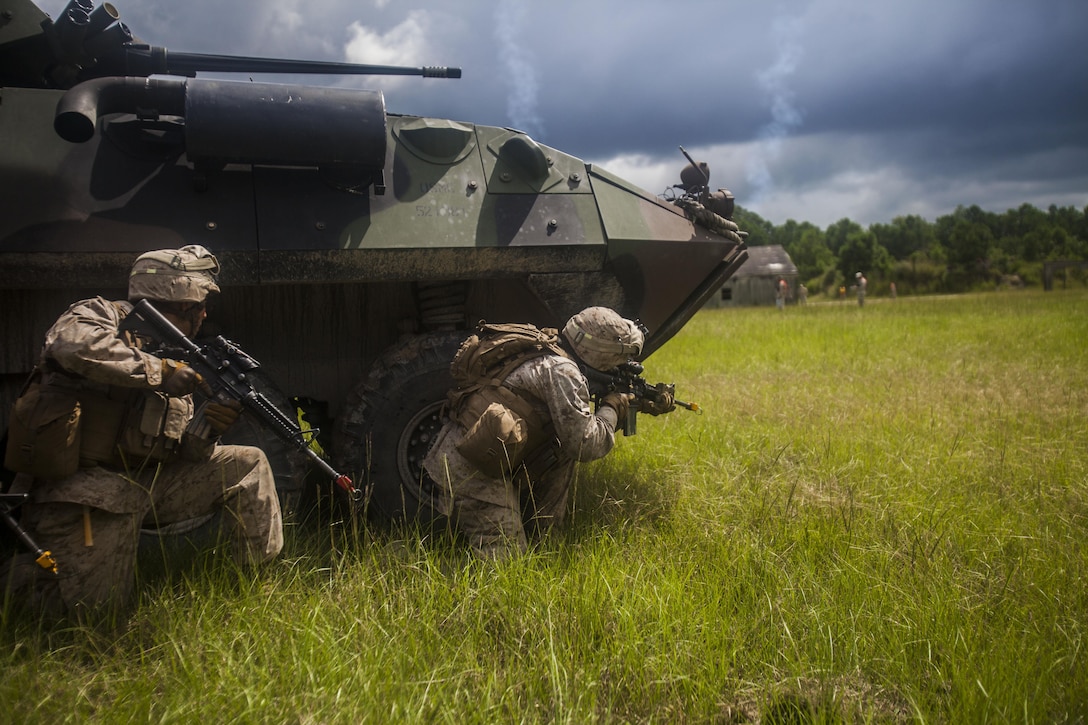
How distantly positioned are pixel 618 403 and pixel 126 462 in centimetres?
203

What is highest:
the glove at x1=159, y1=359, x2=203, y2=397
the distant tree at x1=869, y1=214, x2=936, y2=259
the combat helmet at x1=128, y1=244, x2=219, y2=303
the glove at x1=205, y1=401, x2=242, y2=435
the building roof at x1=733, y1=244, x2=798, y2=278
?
the distant tree at x1=869, y1=214, x2=936, y2=259

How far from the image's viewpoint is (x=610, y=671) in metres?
2.56

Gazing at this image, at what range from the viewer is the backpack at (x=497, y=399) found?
333 centimetres

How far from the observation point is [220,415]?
3121 mm

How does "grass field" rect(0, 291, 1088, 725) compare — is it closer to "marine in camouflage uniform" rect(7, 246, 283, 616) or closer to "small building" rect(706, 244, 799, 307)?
"marine in camouflage uniform" rect(7, 246, 283, 616)

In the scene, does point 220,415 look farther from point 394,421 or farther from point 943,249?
point 943,249

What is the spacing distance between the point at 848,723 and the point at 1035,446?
3754mm

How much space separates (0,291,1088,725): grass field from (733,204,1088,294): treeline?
14.8m

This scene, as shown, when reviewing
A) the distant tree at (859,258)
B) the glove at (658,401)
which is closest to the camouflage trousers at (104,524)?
the glove at (658,401)

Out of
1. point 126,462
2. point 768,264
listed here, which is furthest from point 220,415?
point 768,264

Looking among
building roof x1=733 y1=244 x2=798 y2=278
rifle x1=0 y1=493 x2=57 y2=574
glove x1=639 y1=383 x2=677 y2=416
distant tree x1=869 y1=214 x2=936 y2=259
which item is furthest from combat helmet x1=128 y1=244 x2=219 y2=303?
distant tree x1=869 y1=214 x2=936 y2=259

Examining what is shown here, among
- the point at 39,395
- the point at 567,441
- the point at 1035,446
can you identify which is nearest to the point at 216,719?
the point at 39,395

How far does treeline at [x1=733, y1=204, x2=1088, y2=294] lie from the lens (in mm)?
45656

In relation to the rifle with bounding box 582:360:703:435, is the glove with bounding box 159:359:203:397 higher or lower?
higher
